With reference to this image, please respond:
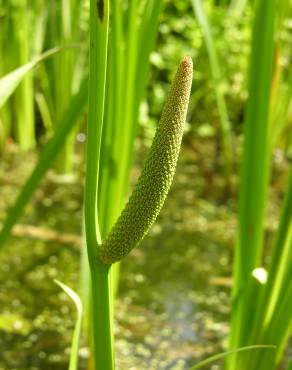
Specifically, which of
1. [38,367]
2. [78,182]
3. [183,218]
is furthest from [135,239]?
[78,182]

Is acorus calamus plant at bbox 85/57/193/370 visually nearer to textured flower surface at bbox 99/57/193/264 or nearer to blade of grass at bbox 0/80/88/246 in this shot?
textured flower surface at bbox 99/57/193/264

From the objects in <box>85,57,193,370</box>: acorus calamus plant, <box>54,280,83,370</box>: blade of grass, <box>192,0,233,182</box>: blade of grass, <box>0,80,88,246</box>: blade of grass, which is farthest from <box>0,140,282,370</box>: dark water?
<box>85,57,193,370</box>: acorus calamus plant

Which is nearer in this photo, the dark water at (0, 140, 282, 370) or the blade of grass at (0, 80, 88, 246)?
the blade of grass at (0, 80, 88, 246)

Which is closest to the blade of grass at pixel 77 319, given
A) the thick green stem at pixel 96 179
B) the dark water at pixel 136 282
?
the thick green stem at pixel 96 179

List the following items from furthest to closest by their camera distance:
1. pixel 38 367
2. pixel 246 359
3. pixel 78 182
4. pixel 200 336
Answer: pixel 78 182
pixel 200 336
pixel 38 367
pixel 246 359

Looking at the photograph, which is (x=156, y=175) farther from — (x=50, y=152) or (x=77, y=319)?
(x=50, y=152)

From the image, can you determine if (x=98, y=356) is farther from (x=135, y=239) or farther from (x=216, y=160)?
(x=216, y=160)

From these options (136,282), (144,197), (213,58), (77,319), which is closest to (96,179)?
(144,197)
